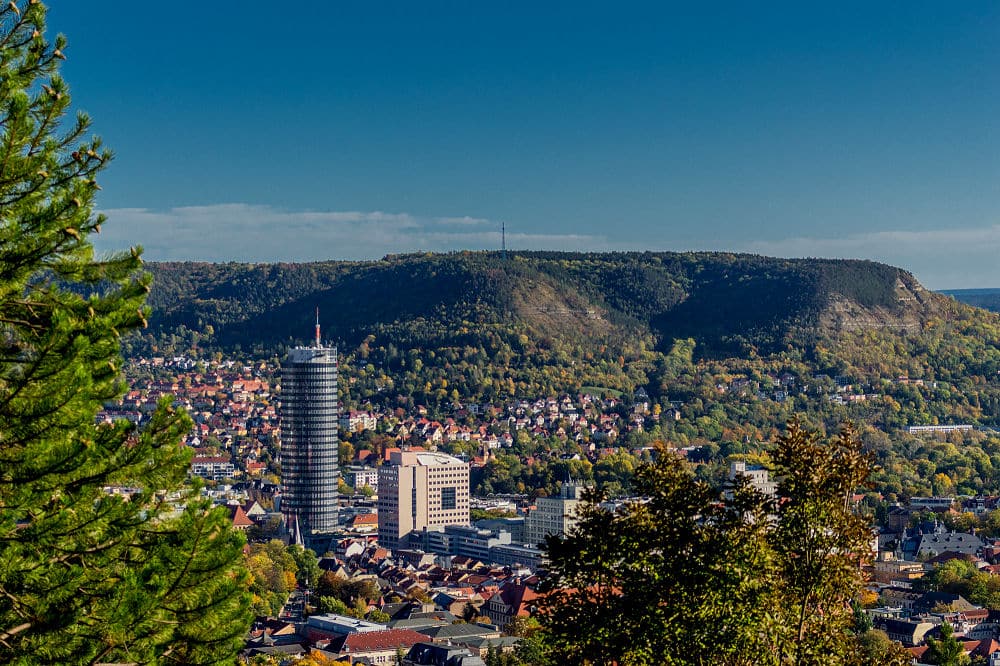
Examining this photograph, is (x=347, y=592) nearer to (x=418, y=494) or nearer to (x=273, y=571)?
(x=273, y=571)

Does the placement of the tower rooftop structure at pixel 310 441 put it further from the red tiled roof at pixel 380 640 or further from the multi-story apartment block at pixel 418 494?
the red tiled roof at pixel 380 640

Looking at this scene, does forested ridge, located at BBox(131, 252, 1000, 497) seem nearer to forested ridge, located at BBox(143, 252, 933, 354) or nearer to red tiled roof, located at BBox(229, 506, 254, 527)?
forested ridge, located at BBox(143, 252, 933, 354)

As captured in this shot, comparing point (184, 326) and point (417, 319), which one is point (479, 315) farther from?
point (184, 326)

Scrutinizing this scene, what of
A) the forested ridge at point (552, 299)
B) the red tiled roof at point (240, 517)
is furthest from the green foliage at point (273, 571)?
the forested ridge at point (552, 299)

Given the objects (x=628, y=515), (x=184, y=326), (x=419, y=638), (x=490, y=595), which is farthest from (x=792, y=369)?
(x=628, y=515)

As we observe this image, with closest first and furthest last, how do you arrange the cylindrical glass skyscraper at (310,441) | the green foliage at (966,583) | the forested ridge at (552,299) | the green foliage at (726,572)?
1. the green foliage at (726,572)
2. the green foliage at (966,583)
3. the cylindrical glass skyscraper at (310,441)
4. the forested ridge at (552,299)

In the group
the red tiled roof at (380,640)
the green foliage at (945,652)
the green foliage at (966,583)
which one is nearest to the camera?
the green foliage at (945,652)

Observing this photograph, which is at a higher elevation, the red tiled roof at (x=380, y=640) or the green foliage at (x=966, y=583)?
the red tiled roof at (x=380, y=640)
